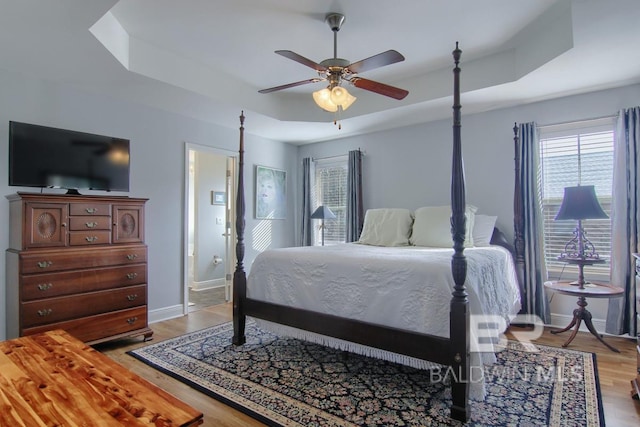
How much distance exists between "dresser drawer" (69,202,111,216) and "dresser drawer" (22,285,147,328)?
68cm

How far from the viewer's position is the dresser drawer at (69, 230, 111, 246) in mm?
2826

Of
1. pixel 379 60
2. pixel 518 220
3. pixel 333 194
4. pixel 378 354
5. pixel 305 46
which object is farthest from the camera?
pixel 333 194

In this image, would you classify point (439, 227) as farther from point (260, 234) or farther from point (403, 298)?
point (260, 234)

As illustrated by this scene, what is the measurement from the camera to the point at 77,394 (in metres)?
1.15

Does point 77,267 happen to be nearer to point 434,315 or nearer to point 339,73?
point 339,73

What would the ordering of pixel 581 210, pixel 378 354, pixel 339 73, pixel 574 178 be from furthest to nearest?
pixel 574 178
pixel 581 210
pixel 339 73
pixel 378 354

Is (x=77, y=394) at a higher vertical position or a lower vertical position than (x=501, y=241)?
lower

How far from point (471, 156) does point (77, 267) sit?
4.25 metres

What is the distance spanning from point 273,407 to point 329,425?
1.22ft

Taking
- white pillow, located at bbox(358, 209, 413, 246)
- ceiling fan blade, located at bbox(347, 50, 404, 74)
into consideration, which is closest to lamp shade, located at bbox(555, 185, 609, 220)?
Result: white pillow, located at bbox(358, 209, 413, 246)

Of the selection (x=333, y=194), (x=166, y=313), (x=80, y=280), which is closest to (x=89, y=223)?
(x=80, y=280)

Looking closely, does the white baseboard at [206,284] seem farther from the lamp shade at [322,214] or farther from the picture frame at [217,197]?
the lamp shade at [322,214]

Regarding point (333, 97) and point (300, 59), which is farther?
point (333, 97)

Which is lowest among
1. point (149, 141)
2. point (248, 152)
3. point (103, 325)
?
point (103, 325)
